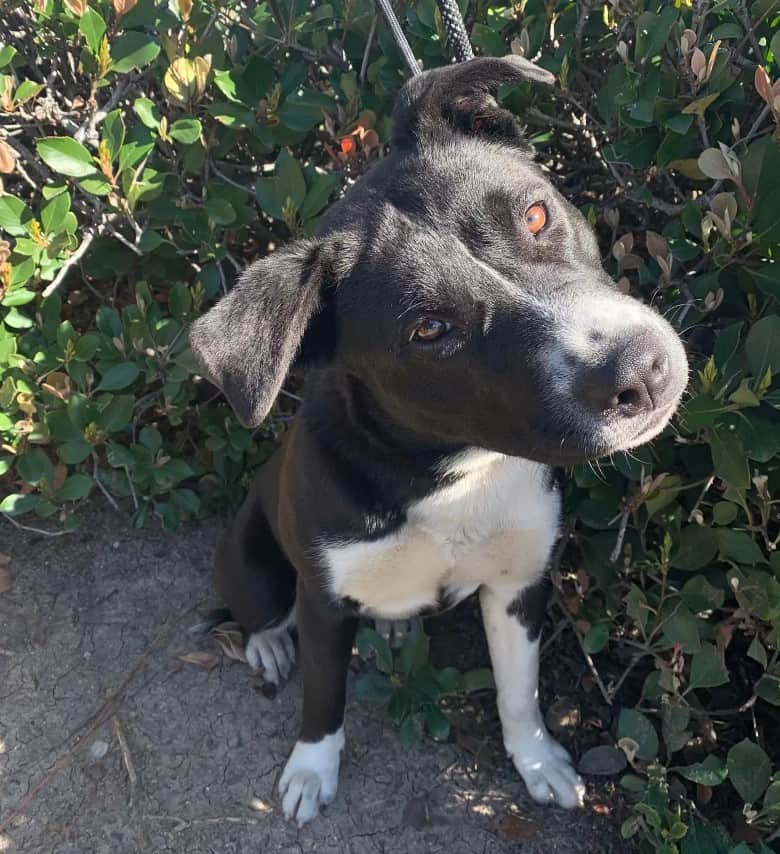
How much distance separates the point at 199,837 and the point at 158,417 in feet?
5.09

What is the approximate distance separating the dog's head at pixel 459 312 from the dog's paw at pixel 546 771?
3.61 ft

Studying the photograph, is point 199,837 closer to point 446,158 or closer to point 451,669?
point 451,669

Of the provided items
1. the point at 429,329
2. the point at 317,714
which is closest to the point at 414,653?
the point at 317,714

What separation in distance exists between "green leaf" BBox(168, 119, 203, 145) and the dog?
0.81 metres

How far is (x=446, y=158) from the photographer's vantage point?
1965 millimetres

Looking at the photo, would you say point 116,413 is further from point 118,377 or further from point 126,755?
point 126,755

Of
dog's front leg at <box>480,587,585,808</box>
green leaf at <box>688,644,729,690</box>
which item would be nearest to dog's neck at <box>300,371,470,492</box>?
dog's front leg at <box>480,587,585,808</box>

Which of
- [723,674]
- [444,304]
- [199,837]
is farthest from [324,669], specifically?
[444,304]

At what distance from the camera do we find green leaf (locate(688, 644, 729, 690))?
7.14 ft

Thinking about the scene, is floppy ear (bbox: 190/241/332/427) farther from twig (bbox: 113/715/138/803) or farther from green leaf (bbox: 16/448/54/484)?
twig (bbox: 113/715/138/803)

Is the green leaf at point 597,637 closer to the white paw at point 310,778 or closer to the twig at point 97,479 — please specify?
the white paw at point 310,778

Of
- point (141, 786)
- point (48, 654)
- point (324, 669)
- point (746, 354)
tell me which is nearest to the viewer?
point (746, 354)

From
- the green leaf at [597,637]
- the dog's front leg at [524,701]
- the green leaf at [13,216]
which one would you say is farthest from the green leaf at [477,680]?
the green leaf at [13,216]

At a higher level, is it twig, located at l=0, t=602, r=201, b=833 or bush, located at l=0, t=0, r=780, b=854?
bush, located at l=0, t=0, r=780, b=854
